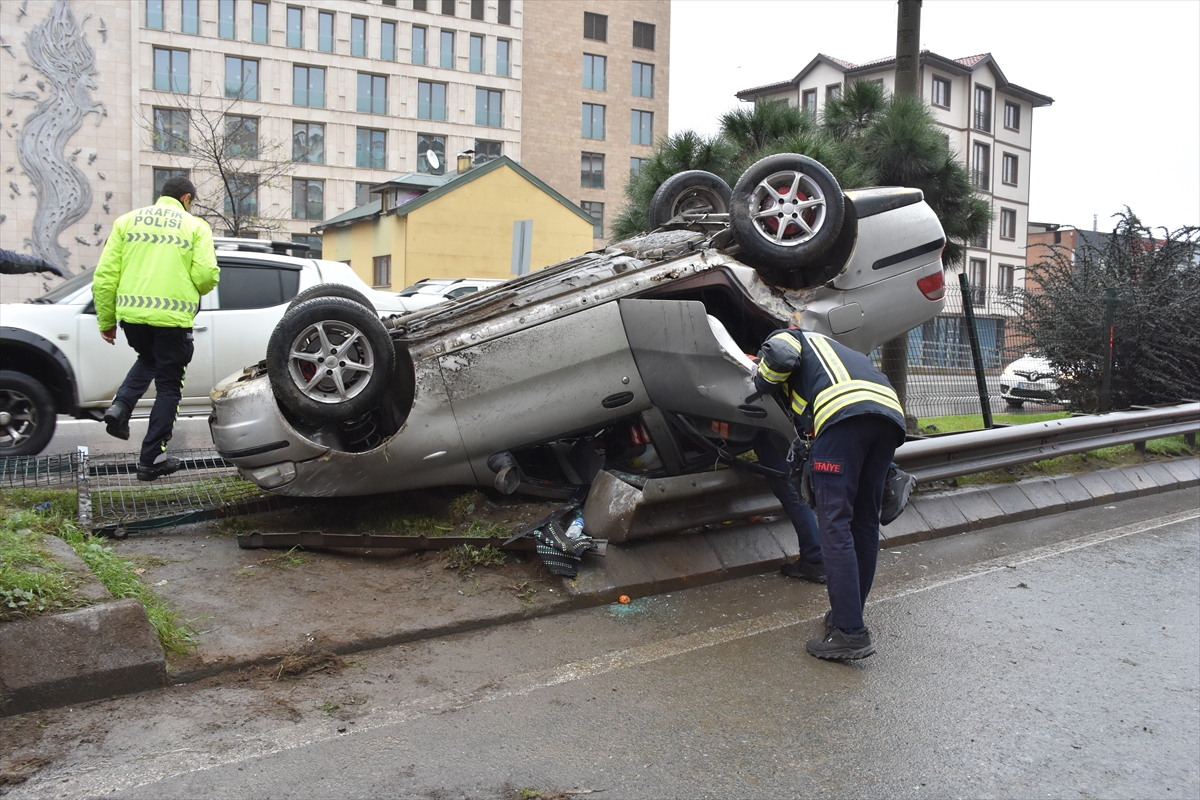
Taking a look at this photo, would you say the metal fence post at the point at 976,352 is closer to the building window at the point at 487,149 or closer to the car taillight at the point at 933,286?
the car taillight at the point at 933,286

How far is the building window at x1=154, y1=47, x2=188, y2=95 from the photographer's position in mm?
46938

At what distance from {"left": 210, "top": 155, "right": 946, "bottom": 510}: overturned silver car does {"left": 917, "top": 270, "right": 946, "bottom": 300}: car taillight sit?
3 centimetres

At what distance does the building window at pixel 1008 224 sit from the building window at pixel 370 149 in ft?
109

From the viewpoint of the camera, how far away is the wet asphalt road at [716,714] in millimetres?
3055

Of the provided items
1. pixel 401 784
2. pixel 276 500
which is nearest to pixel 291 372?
pixel 276 500

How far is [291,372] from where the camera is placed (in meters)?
4.90

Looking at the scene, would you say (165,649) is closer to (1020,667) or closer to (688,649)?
(688,649)

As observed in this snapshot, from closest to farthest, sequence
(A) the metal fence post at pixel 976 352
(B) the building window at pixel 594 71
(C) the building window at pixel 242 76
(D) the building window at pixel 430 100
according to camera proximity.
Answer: (A) the metal fence post at pixel 976 352, (C) the building window at pixel 242 76, (D) the building window at pixel 430 100, (B) the building window at pixel 594 71

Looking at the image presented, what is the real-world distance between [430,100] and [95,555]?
5200cm

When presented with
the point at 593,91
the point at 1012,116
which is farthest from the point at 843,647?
the point at 593,91

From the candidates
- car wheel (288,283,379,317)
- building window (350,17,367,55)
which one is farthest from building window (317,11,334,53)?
car wheel (288,283,379,317)

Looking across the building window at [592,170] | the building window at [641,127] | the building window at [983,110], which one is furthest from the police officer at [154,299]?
the building window at [641,127]

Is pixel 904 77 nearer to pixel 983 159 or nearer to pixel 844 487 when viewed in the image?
pixel 844 487

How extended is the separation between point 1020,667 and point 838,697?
98 cm
